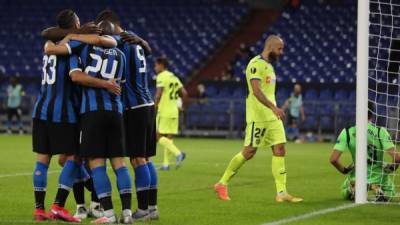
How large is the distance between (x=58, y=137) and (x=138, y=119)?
2.86 ft

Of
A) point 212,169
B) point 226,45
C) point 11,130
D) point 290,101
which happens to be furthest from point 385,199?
point 226,45

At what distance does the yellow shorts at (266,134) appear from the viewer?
476 inches

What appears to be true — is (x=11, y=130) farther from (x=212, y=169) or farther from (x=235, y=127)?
(x=212, y=169)

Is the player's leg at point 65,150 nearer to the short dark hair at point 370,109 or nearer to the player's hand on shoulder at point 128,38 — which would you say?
the player's hand on shoulder at point 128,38

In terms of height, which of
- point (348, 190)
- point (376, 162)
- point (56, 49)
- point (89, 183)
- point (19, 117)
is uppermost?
point (56, 49)

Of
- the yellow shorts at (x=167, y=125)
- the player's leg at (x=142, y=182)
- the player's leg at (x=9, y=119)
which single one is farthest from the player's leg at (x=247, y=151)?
the player's leg at (x=9, y=119)

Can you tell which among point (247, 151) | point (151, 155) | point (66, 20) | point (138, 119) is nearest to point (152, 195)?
point (151, 155)

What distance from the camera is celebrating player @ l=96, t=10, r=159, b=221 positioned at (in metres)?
9.53

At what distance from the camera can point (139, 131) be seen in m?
9.56

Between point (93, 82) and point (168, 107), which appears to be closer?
point (93, 82)

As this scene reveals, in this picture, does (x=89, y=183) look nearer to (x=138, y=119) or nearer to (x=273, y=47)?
(x=138, y=119)

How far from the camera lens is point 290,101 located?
29891 mm

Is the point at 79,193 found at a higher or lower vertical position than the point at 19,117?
lower

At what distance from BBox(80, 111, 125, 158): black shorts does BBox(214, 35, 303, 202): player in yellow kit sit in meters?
3.33
